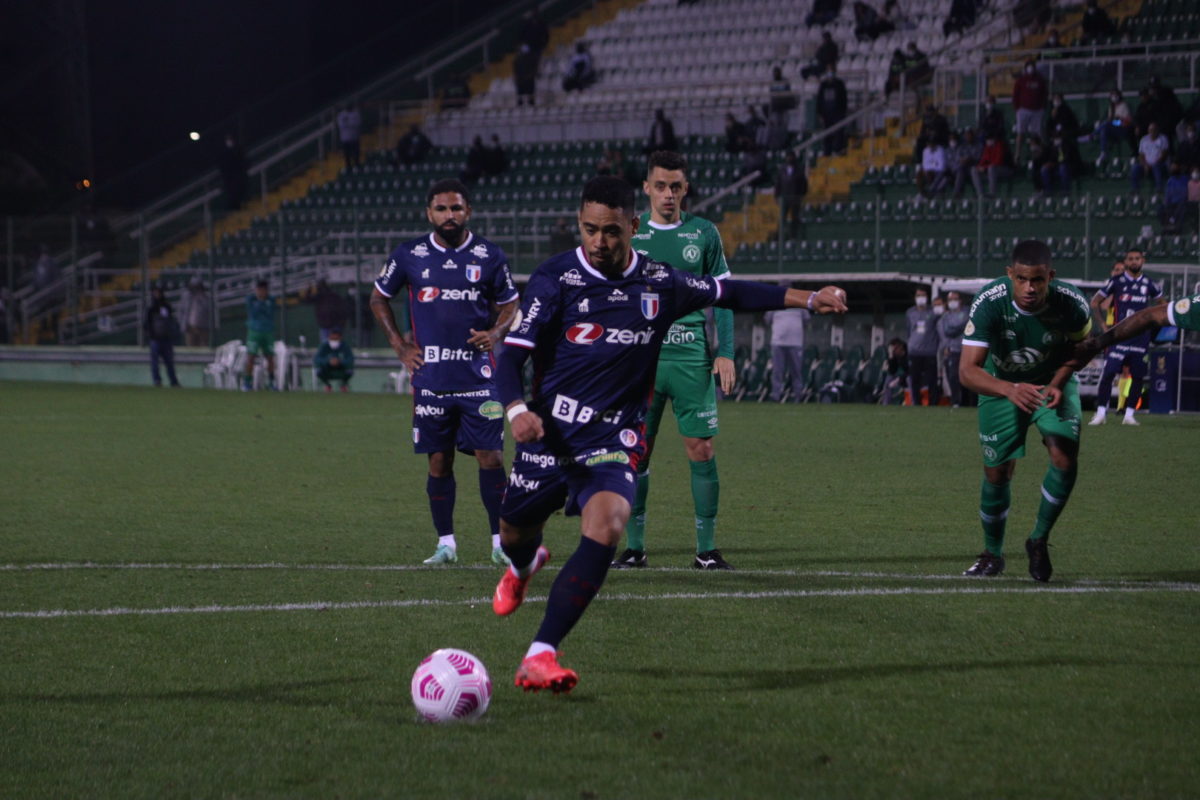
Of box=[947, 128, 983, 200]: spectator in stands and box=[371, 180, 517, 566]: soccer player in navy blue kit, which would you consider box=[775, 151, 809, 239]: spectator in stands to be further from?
box=[371, 180, 517, 566]: soccer player in navy blue kit

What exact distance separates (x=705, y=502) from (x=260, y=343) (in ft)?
76.6

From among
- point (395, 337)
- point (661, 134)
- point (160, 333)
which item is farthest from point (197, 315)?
point (395, 337)

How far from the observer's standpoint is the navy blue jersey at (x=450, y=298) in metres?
9.05

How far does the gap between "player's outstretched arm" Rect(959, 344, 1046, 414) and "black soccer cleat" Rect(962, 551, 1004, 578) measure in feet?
2.77

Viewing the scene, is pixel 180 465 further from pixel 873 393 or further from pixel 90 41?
pixel 90 41

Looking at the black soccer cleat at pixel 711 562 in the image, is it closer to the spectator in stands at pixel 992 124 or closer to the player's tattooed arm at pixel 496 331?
the player's tattooed arm at pixel 496 331

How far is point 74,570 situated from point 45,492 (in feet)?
14.3

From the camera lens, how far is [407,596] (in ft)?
24.9

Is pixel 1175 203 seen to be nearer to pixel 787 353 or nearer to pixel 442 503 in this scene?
pixel 787 353

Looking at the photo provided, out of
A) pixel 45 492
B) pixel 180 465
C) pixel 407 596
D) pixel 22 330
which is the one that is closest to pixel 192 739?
pixel 407 596

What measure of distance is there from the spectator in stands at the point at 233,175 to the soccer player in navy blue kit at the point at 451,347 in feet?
101

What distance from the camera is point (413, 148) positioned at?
38.5 metres

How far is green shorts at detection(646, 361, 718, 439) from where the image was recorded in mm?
8758

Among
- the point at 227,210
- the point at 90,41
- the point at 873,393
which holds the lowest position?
the point at 873,393
